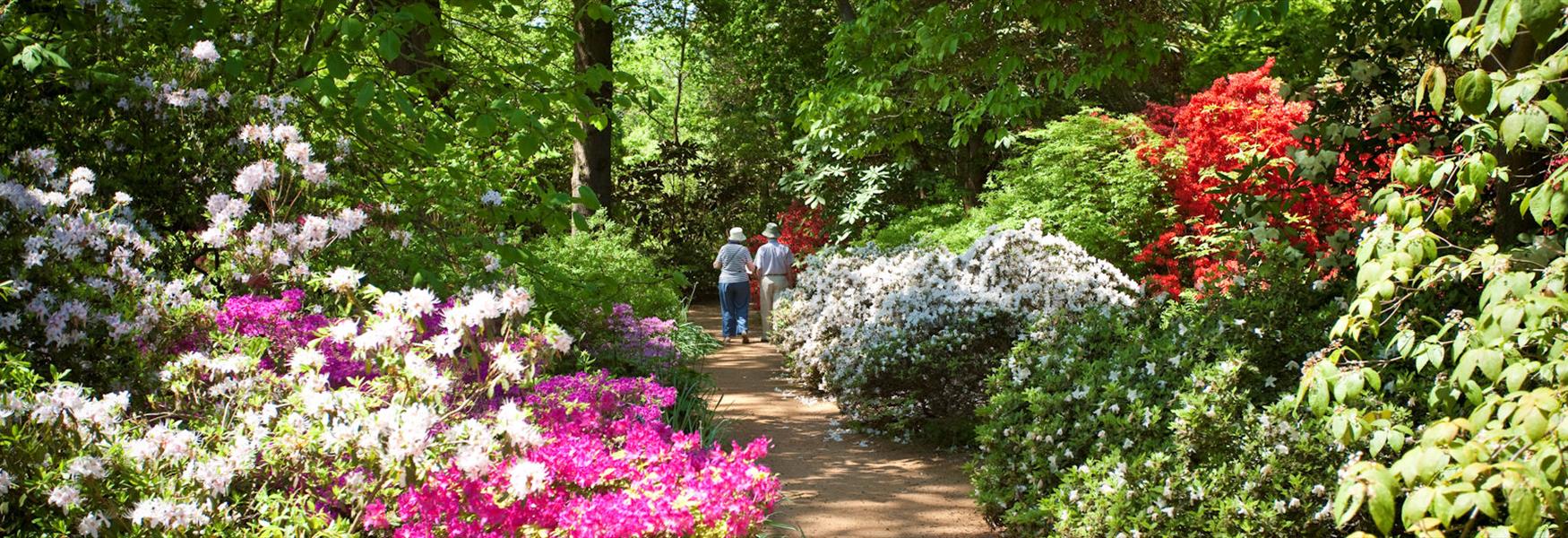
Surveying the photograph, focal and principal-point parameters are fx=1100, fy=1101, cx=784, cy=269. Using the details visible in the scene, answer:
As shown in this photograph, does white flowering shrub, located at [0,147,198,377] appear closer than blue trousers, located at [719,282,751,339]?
Yes

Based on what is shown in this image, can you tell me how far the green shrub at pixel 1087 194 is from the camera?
1106cm

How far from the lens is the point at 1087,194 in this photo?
1136 cm

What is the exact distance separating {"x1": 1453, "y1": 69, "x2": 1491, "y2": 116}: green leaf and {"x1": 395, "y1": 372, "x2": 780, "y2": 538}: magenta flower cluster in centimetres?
180

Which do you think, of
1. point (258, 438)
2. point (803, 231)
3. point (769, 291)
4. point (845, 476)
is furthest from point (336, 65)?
point (803, 231)

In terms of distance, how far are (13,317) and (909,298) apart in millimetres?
5164

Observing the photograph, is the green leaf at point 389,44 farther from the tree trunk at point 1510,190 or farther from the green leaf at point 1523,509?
the tree trunk at point 1510,190

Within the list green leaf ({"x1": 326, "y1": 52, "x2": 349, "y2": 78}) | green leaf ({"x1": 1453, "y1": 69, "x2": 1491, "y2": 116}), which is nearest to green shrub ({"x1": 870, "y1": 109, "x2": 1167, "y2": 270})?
green leaf ({"x1": 326, "y1": 52, "x2": 349, "y2": 78})

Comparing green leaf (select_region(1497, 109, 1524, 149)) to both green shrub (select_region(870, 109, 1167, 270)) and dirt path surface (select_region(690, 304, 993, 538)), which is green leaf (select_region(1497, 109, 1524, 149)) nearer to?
dirt path surface (select_region(690, 304, 993, 538))

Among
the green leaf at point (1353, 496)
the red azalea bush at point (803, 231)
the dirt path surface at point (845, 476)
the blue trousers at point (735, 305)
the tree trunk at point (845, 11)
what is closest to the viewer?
the green leaf at point (1353, 496)

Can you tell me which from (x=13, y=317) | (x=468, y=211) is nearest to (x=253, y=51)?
(x=468, y=211)

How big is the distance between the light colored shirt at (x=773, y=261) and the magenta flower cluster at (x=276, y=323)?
29.5 ft

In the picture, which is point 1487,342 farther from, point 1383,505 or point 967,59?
point 967,59

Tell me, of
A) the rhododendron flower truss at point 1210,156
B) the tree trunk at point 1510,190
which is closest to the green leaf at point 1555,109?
the tree trunk at point 1510,190

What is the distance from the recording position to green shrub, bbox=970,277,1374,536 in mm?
3773
